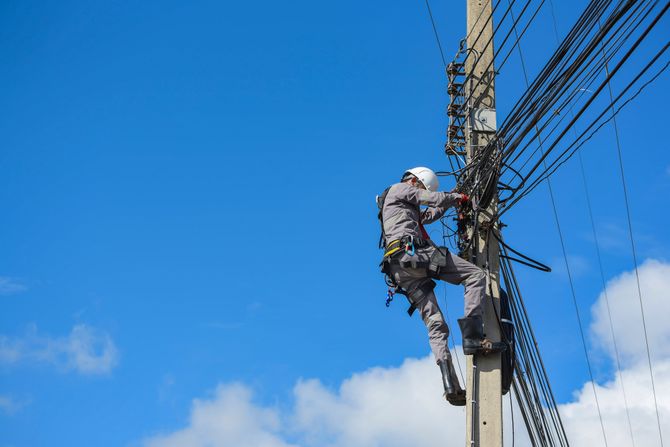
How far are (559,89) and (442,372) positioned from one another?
2.14 meters

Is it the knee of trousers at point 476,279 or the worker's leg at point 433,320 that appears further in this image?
the knee of trousers at point 476,279

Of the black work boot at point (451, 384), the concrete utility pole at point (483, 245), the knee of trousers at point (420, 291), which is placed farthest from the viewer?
the knee of trousers at point (420, 291)

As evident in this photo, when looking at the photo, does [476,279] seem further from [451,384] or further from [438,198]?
[451,384]

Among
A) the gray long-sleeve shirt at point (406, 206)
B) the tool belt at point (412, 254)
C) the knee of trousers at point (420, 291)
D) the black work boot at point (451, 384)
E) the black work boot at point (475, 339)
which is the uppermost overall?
the gray long-sleeve shirt at point (406, 206)

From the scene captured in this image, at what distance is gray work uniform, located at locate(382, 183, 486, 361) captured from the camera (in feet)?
20.7

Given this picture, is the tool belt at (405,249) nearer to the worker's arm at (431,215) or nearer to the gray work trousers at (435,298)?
the gray work trousers at (435,298)

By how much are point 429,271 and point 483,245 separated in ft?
1.99

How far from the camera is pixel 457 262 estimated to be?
250 inches

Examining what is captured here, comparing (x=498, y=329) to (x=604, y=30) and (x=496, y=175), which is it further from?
(x=604, y=30)

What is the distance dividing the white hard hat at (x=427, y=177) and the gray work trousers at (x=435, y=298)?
2.69ft

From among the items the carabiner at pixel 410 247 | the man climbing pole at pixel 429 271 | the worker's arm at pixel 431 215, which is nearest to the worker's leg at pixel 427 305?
the man climbing pole at pixel 429 271

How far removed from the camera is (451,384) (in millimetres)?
6121

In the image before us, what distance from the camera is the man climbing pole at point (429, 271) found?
618 centimetres

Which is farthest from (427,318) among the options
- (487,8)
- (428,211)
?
(487,8)
